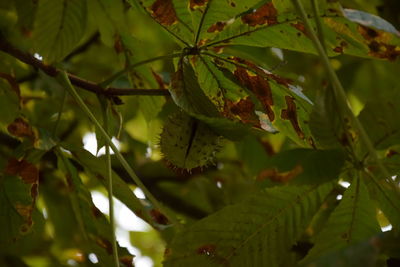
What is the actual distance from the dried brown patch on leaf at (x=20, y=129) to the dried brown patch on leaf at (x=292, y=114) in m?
0.45

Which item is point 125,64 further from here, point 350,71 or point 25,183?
point 350,71

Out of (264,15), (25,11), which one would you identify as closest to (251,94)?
(264,15)

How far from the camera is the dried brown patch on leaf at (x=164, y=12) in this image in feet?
3.63

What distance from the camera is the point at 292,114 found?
3.82ft

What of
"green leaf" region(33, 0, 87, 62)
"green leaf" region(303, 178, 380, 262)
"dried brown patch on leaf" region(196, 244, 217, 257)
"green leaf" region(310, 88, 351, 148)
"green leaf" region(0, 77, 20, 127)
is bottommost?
"dried brown patch on leaf" region(196, 244, 217, 257)

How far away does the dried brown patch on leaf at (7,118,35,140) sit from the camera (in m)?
1.26

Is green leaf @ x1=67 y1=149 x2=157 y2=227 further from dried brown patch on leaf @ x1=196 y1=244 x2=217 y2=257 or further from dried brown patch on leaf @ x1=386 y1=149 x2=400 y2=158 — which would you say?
dried brown patch on leaf @ x1=386 y1=149 x2=400 y2=158

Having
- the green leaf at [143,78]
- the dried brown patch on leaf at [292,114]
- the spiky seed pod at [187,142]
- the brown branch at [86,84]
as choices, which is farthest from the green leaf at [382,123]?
the green leaf at [143,78]

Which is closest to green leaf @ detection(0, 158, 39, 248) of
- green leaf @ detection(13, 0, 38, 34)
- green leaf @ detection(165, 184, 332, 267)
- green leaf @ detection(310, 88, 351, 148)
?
green leaf @ detection(165, 184, 332, 267)

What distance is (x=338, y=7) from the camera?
95 cm

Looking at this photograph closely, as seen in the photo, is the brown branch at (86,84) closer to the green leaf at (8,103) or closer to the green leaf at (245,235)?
the green leaf at (8,103)

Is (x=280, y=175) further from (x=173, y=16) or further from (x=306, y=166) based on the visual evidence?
(x=173, y=16)

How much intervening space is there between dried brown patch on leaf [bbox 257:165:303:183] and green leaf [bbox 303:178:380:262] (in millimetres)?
280

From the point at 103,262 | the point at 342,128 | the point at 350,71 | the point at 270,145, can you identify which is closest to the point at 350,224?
the point at 342,128
